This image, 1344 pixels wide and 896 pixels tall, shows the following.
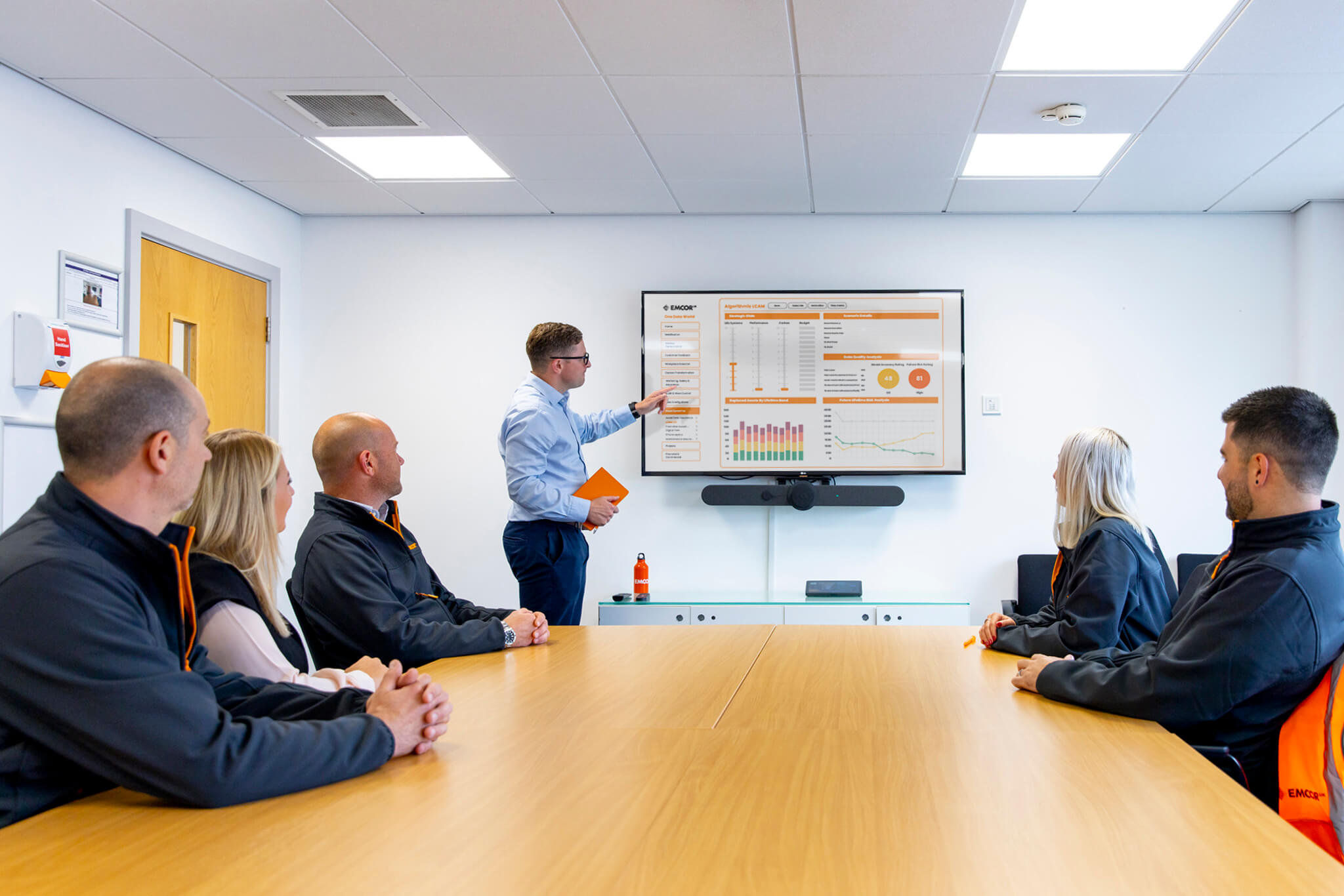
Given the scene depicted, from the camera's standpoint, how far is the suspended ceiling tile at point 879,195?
451 cm

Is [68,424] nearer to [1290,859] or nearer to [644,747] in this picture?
[644,747]

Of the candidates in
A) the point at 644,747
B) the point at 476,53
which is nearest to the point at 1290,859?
the point at 644,747

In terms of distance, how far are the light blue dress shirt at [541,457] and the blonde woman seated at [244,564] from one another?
1.61 metres

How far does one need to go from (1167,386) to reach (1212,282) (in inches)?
22.9

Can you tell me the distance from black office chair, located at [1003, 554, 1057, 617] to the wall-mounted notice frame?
4.20 m

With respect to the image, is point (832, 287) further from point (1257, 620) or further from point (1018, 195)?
point (1257, 620)

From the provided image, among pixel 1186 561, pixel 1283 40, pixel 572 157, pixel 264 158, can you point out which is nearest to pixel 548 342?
pixel 572 157

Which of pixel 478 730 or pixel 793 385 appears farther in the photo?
pixel 793 385

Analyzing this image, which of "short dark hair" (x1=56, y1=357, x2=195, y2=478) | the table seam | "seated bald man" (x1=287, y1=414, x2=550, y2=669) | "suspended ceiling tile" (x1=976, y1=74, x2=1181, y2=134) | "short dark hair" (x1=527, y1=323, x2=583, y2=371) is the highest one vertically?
"suspended ceiling tile" (x1=976, y1=74, x2=1181, y2=134)

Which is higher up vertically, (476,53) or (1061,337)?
(476,53)

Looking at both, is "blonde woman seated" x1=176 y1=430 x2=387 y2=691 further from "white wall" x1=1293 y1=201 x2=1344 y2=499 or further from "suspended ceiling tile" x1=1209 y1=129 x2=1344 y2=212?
"white wall" x1=1293 y1=201 x2=1344 y2=499

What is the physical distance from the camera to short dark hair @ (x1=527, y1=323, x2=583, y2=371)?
391 centimetres

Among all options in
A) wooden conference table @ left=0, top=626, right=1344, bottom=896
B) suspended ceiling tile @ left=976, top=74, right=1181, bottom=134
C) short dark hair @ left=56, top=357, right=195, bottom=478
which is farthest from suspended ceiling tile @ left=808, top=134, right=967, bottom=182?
short dark hair @ left=56, top=357, right=195, bottom=478

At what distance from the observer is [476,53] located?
3119 mm
